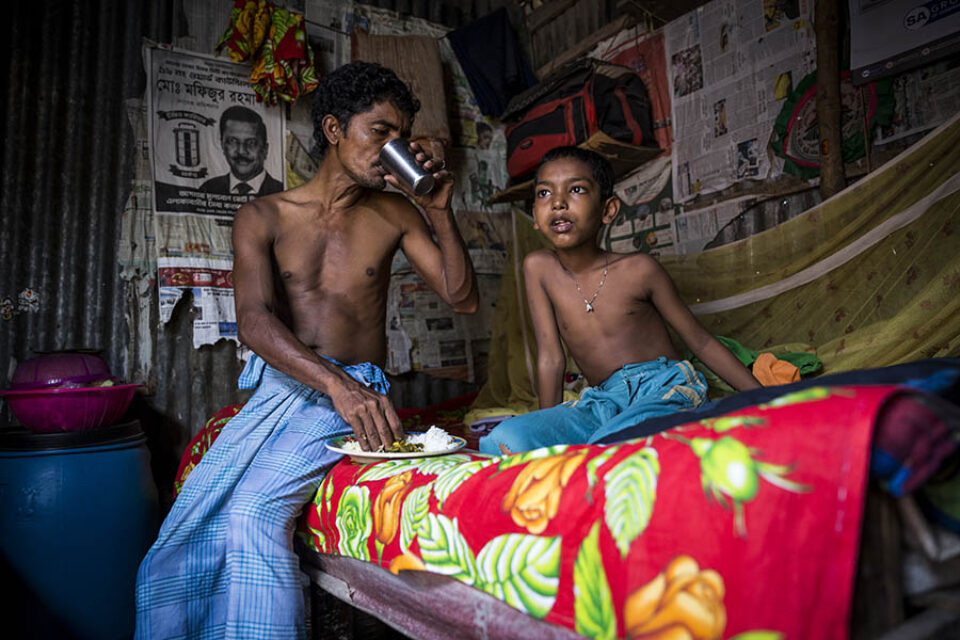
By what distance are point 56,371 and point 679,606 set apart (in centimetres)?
234

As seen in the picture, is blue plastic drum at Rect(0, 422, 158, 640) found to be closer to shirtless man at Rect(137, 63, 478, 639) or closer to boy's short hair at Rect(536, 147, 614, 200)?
shirtless man at Rect(137, 63, 478, 639)

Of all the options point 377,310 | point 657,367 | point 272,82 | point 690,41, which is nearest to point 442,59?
point 272,82

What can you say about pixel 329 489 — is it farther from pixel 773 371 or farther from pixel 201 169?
pixel 201 169

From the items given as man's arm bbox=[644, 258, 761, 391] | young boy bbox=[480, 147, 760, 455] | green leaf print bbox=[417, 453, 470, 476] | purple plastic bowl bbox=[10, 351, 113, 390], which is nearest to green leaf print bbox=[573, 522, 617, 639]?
green leaf print bbox=[417, 453, 470, 476]

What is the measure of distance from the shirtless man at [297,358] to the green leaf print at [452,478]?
1.19 feet

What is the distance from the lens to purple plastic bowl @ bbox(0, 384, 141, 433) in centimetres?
210

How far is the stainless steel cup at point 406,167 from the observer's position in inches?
64.2

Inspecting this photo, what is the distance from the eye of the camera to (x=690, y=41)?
3354mm

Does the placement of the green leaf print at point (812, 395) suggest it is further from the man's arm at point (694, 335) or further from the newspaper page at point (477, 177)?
the newspaper page at point (477, 177)

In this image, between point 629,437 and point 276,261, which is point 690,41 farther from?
point 629,437

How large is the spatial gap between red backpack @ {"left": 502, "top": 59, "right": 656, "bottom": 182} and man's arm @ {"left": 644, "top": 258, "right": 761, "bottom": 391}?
1587 millimetres

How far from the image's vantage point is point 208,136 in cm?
324

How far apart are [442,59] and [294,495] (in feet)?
11.3

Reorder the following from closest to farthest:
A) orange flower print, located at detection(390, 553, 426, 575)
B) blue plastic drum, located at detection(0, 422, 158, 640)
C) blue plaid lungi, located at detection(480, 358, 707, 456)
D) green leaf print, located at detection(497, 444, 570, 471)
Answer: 1. green leaf print, located at detection(497, 444, 570, 471)
2. orange flower print, located at detection(390, 553, 426, 575)
3. blue plaid lungi, located at detection(480, 358, 707, 456)
4. blue plastic drum, located at detection(0, 422, 158, 640)
